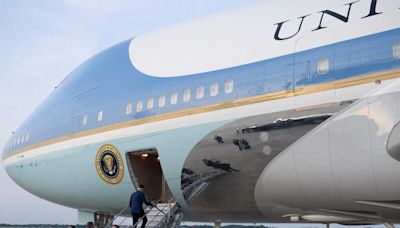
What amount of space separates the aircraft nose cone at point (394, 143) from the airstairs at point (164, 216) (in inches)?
177

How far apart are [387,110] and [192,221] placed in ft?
17.6

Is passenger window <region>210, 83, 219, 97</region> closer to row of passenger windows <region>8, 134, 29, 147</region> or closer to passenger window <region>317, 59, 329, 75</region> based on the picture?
passenger window <region>317, 59, 329, 75</region>

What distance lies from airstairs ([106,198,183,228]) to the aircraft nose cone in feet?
14.8

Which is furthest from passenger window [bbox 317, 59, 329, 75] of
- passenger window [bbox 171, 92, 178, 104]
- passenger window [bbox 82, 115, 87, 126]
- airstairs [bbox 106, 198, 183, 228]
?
passenger window [bbox 82, 115, 87, 126]

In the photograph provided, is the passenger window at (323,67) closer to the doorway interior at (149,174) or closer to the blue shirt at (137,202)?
the doorway interior at (149,174)

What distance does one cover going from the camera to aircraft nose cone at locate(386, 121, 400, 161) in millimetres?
6707

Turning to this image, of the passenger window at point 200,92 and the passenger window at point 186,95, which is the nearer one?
the passenger window at point 200,92

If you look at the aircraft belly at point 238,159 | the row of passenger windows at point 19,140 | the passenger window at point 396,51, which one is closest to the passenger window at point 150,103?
the aircraft belly at point 238,159

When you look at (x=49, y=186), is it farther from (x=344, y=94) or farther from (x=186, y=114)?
(x=344, y=94)

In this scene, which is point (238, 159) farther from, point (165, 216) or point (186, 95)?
point (165, 216)

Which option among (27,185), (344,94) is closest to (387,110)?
(344,94)

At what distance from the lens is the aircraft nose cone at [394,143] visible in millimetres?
6707

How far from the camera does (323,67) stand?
7.67 m

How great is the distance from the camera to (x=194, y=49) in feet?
31.5
